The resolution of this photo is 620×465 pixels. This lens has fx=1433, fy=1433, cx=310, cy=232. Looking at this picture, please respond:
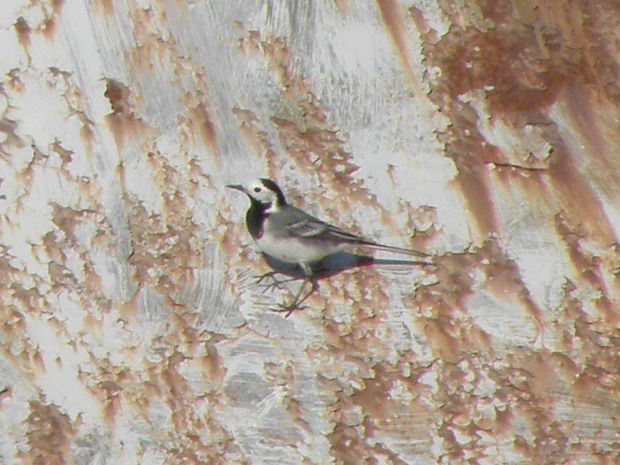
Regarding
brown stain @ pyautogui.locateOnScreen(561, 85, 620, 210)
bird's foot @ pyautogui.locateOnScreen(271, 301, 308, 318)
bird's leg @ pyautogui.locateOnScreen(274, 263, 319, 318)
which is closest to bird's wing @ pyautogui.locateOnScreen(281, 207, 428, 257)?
bird's leg @ pyautogui.locateOnScreen(274, 263, 319, 318)

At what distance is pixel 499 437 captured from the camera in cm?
440

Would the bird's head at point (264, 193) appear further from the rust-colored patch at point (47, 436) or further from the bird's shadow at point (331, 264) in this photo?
the rust-colored patch at point (47, 436)

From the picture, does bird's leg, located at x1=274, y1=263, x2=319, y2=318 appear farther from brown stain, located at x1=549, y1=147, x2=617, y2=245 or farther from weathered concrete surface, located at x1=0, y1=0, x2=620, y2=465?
brown stain, located at x1=549, y1=147, x2=617, y2=245

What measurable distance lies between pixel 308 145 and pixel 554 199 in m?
0.86

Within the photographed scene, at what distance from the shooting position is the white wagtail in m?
4.72

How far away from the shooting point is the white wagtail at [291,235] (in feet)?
15.5

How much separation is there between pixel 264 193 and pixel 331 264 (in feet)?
1.13

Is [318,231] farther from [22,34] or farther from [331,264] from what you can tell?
[22,34]

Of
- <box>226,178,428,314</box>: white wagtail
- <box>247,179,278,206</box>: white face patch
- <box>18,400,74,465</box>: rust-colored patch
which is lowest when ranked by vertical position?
<box>18,400,74,465</box>: rust-colored patch

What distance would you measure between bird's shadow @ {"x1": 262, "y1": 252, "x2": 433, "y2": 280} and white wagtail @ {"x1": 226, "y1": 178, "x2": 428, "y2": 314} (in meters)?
0.02

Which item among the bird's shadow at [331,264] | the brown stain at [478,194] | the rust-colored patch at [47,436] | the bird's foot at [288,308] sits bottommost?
the rust-colored patch at [47,436]

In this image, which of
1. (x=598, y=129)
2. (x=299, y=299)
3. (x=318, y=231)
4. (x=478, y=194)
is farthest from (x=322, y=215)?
(x=598, y=129)

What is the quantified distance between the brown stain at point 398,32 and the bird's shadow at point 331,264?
638mm

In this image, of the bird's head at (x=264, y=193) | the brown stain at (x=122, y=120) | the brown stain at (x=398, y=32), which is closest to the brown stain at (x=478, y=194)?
the brown stain at (x=398, y=32)
